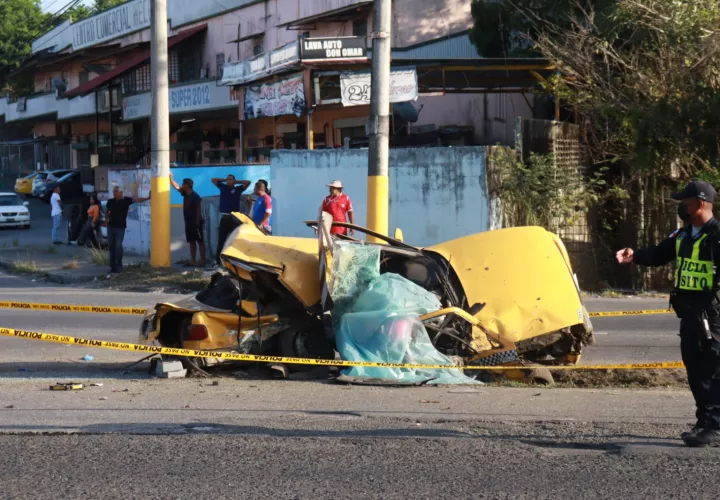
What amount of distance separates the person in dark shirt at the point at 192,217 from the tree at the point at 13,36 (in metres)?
49.5

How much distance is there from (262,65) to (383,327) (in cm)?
1614

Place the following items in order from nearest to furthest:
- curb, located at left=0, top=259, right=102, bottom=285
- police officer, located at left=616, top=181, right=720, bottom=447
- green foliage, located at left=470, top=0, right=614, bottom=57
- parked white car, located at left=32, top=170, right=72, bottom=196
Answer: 1. police officer, located at left=616, top=181, right=720, bottom=447
2. curb, located at left=0, top=259, right=102, bottom=285
3. green foliage, located at left=470, top=0, right=614, bottom=57
4. parked white car, located at left=32, top=170, right=72, bottom=196

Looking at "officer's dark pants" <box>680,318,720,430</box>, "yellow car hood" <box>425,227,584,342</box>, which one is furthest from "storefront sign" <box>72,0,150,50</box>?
"officer's dark pants" <box>680,318,720,430</box>

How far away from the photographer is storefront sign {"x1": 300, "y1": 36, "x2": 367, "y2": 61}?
20766 mm

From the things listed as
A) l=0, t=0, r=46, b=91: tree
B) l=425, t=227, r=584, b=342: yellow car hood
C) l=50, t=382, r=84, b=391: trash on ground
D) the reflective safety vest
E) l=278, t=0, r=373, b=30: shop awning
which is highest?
l=0, t=0, r=46, b=91: tree

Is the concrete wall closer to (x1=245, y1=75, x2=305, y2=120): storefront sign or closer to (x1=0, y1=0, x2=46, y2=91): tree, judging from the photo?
(x1=245, y1=75, x2=305, y2=120): storefront sign

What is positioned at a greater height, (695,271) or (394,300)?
(695,271)

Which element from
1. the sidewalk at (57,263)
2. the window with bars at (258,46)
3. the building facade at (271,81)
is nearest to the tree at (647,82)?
the building facade at (271,81)

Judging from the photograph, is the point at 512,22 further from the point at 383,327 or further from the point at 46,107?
the point at 46,107

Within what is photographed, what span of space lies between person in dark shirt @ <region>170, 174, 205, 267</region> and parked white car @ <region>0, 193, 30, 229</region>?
1751cm

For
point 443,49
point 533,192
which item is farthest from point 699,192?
point 443,49

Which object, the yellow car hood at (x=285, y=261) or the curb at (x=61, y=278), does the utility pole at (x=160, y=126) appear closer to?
the curb at (x=61, y=278)

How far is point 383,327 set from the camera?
846 cm

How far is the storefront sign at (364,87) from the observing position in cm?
1783
